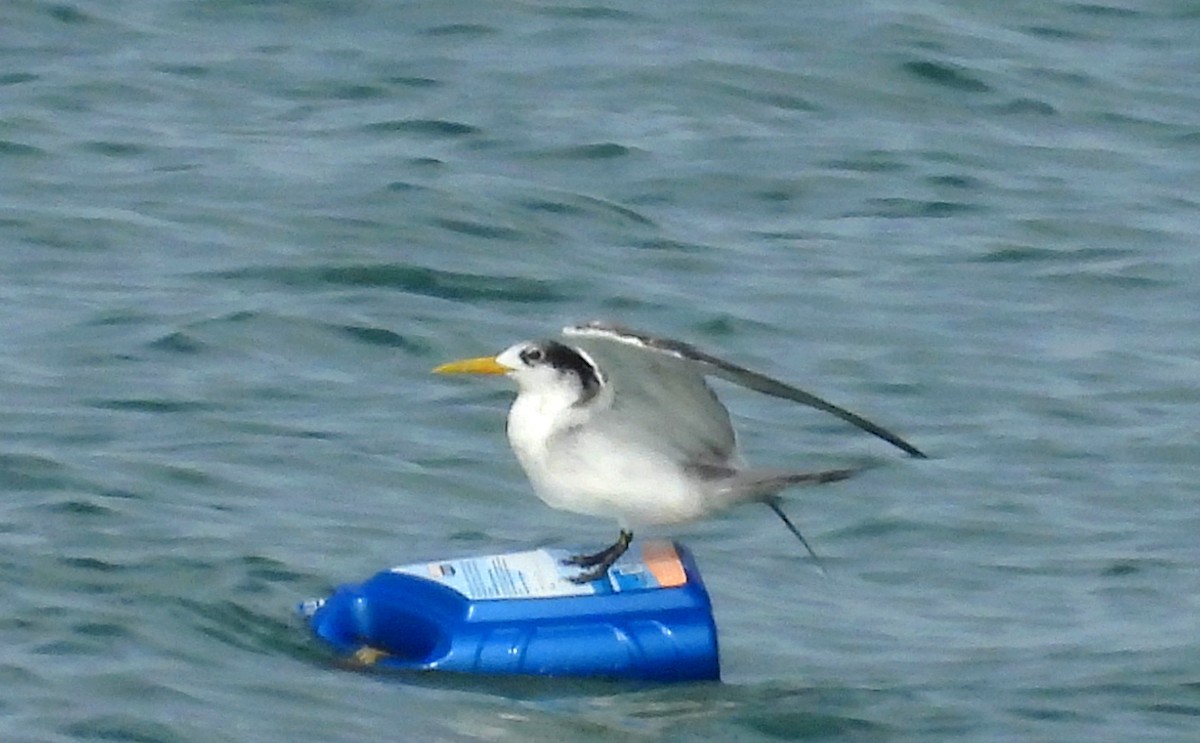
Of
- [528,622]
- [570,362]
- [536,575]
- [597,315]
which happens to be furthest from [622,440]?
[597,315]

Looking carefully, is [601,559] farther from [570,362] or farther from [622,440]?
[570,362]

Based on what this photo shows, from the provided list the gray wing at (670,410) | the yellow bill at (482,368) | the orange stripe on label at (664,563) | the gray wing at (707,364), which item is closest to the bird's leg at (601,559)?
the orange stripe on label at (664,563)

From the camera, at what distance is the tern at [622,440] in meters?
8.93

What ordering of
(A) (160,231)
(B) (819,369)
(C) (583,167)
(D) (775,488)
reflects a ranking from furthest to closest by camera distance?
(C) (583,167) → (A) (160,231) → (B) (819,369) → (D) (775,488)

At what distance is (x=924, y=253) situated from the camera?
47.5ft

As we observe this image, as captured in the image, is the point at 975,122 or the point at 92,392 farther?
the point at 975,122

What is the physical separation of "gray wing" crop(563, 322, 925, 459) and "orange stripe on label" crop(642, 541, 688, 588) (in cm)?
81

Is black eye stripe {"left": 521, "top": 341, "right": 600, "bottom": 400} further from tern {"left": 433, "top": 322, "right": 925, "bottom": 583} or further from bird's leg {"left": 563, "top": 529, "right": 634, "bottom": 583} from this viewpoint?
bird's leg {"left": 563, "top": 529, "right": 634, "bottom": 583}

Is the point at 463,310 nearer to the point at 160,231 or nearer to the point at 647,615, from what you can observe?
the point at 160,231

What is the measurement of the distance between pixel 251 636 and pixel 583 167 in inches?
256

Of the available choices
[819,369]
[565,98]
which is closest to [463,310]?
[819,369]

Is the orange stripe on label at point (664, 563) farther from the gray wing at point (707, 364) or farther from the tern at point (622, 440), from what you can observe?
the gray wing at point (707, 364)

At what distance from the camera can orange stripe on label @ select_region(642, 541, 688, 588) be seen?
911cm

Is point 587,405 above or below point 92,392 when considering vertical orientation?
above
